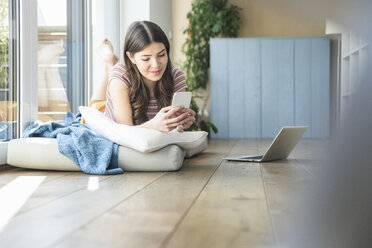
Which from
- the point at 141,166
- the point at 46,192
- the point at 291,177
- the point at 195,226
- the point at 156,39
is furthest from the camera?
the point at 156,39

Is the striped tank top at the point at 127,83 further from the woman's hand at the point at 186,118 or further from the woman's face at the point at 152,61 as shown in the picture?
the woman's hand at the point at 186,118

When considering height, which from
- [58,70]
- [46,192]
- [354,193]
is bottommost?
[46,192]

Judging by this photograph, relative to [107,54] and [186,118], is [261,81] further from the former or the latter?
[186,118]

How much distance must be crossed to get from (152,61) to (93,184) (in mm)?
750

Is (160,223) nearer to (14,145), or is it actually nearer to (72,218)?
(72,218)

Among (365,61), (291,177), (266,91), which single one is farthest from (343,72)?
(266,91)

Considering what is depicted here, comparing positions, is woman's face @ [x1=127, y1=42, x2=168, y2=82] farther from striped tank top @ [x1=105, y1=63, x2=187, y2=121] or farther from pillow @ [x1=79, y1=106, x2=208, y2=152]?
pillow @ [x1=79, y1=106, x2=208, y2=152]

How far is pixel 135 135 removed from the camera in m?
2.04

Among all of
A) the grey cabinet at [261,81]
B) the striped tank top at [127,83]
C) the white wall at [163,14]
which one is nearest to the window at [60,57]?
the striped tank top at [127,83]

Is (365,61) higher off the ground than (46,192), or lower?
higher

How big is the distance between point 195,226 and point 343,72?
0.85 metres

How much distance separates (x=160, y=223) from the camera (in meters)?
1.00

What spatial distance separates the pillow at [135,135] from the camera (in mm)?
2031

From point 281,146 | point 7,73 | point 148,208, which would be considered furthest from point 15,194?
point 281,146
